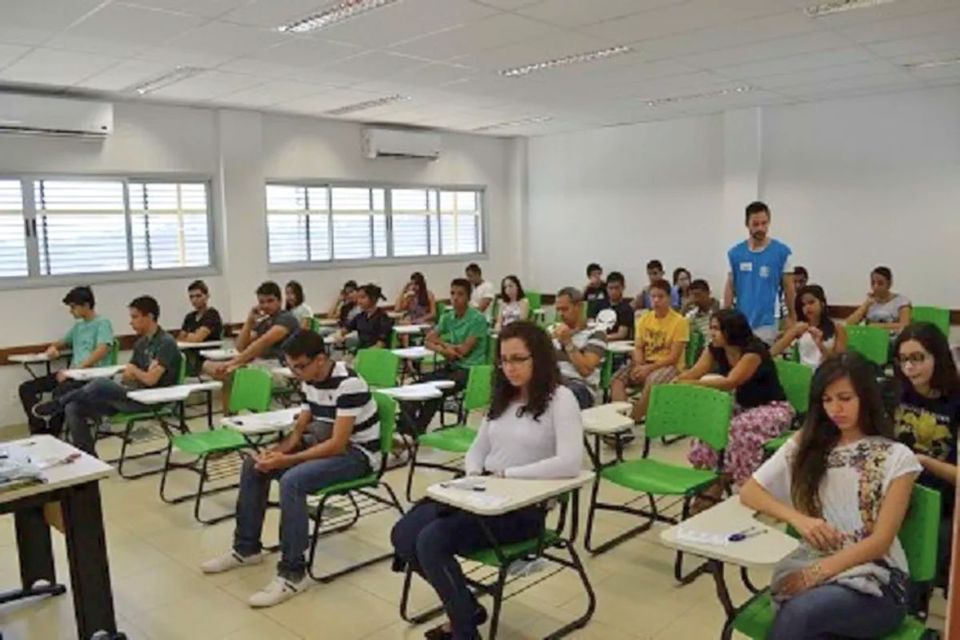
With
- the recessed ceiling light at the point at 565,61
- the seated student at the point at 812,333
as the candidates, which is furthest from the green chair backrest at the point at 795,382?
the recessed ceiling light at the point at 565,61

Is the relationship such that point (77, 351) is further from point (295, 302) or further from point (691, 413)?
point (691, 413)

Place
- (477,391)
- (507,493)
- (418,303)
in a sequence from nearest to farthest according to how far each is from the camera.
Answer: (507,493) → (477,391) → (418,303)

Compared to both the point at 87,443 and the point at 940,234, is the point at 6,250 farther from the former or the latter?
the point at 940,234

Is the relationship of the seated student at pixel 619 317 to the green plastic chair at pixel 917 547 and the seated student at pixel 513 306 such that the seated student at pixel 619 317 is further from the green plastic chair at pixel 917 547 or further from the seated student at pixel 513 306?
the green plastic chair at pixel 917 547

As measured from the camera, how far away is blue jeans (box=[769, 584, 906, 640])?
1.95 m

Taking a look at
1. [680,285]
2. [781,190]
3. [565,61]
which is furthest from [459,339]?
[781,190]

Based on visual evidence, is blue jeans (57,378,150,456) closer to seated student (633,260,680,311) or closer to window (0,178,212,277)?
window (0,178,212,277)

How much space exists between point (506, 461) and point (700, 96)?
5.66m

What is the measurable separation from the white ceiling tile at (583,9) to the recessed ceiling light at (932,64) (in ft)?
9.99

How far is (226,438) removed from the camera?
4289mm

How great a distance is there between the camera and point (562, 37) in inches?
197

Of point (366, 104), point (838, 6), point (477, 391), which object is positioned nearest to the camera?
point (477, 391)

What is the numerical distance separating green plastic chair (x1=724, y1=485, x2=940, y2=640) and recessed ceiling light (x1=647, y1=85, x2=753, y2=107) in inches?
221

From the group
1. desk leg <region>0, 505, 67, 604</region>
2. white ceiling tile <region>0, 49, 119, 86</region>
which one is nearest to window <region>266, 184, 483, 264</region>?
white ceiling tile <region>0, 49, 119, 86</region>
